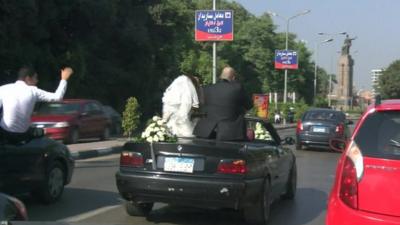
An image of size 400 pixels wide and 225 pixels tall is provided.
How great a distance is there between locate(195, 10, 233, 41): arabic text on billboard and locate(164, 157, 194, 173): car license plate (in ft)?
82.4

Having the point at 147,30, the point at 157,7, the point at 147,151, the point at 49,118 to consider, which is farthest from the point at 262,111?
the point at 147,151

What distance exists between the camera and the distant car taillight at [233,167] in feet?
25.5

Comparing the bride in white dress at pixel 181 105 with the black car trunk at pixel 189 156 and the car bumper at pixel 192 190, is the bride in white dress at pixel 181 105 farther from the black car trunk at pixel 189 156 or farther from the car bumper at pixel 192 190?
the car bumper at pixel 192 190

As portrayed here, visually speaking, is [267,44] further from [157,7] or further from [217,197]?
[217,197]

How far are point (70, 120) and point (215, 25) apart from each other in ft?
42.2

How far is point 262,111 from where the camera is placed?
40.3 metres

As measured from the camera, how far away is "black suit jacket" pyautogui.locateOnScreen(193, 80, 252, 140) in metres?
8.77

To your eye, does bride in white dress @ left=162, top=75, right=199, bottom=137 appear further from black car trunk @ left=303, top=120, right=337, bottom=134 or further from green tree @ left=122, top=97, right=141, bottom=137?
green tree @ left=122, top=97, right=141, bottom=137

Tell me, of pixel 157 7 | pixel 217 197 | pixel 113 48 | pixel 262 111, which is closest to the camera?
pixel 217 197

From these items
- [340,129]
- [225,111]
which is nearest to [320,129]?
[340,129]

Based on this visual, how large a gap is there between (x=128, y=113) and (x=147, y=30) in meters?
20.9

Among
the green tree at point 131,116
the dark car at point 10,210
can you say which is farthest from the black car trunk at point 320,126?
the dark car at point 10,210

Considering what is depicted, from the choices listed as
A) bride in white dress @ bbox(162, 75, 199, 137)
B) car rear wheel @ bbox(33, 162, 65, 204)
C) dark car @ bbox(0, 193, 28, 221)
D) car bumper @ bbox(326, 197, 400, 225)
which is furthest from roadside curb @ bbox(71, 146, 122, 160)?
car bumper @ bbox(326, 197, 400, 225)

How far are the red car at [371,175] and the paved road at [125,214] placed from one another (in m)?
2.71
